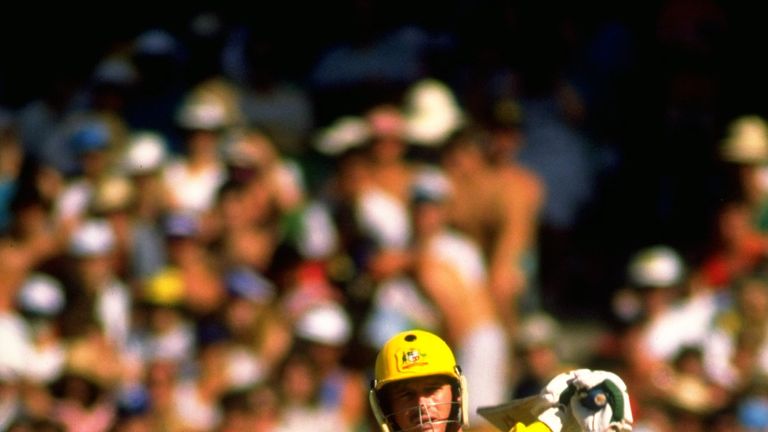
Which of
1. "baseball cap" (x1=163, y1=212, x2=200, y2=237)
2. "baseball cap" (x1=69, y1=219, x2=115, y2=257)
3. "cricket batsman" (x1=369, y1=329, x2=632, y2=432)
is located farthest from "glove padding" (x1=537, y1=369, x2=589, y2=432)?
"baseball cap" (x1=69, y1=219, x2=115, y2=257)

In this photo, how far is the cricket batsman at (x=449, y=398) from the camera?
6070 millimetres

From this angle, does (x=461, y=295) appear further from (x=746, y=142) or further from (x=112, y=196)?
(x=112, y=196)

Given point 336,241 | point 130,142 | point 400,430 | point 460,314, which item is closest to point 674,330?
point 460,314

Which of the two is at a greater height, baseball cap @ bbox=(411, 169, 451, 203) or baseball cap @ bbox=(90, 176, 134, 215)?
baseball cap @ bbox=(90, 176, 134, 215)

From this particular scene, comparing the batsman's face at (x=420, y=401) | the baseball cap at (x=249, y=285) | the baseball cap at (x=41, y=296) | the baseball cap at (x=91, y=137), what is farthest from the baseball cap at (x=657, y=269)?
the batsman's face at (x=420, y=401)

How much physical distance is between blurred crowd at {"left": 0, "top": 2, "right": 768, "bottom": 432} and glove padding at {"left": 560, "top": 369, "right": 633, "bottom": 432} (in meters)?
3.87

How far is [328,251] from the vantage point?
10.8m

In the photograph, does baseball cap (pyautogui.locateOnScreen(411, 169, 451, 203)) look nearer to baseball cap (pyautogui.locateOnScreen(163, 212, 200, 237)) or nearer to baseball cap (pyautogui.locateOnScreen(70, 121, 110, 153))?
baseball cap (pyautogui.locateOnScreen(163, 212, 200, 237))

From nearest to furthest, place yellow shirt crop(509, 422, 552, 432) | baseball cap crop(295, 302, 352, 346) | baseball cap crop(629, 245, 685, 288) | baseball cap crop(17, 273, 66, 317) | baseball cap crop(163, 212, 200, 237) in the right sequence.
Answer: yellow shirt crop(509, 422, 552, 432) < baseball cap crop(295, 302, 352, 346) < baseball cap crop(629, 245, 685, 288) < baseball cap crop(17, 273, 66, 317) < baseball cap crop(163, 212, 200, 237)

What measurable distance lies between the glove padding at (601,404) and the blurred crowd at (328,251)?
3870 millimetres

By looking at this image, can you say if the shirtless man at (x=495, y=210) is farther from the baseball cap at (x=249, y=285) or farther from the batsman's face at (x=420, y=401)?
the batsman's face at (x=420, y=401)

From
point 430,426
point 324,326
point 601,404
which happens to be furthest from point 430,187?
point 601,404

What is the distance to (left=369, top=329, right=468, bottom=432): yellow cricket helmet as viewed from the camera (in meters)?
6.29

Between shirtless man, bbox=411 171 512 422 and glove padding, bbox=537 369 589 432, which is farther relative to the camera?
shirtless man, bbox=411 171 512 422
